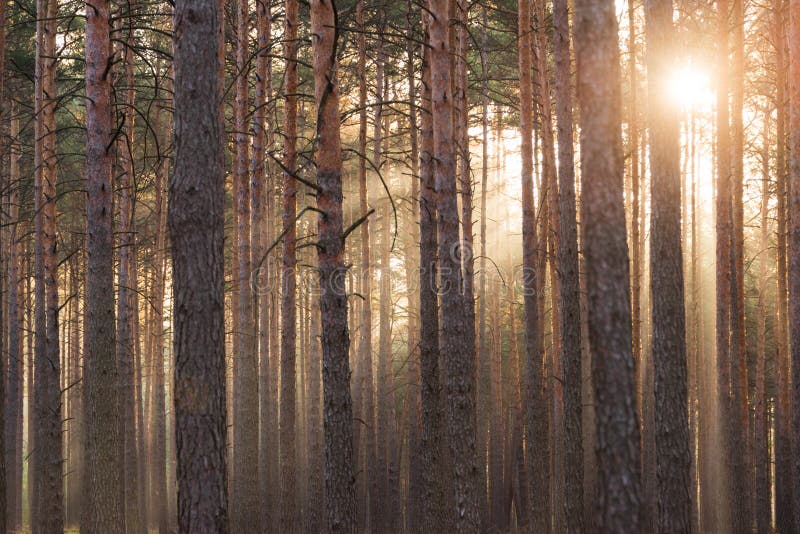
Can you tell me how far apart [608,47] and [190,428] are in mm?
4012

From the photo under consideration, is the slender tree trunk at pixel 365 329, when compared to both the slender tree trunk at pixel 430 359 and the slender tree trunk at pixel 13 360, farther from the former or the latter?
the slender tree trunk at pixel 13 360

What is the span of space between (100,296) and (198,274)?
2.69 m

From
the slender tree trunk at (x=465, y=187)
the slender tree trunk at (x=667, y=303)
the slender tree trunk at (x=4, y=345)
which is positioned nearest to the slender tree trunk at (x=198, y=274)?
the slender tree trunk at (x=4, y=345)

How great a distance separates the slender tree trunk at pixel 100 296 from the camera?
7379mm

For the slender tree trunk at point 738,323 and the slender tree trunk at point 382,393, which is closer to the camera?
the slender tree trunk at point 738,323

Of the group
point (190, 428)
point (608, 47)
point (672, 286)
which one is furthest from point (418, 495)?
point (608, 47)

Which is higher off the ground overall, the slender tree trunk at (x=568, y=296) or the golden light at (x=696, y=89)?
the golden light at (x=696, y=89)

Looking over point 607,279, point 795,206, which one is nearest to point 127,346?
point 607,279

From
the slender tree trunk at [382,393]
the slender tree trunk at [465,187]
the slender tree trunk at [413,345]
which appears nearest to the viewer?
the slender tree trunk at [465,187]

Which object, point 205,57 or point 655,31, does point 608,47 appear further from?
point 205,57

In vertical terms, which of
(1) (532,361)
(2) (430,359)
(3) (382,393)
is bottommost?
(3) (382,393)

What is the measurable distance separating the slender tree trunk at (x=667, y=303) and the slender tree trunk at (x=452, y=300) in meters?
2.27

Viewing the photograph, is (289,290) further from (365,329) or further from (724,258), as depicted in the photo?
(724,258)

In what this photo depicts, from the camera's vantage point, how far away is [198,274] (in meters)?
5.20
